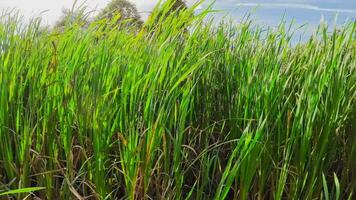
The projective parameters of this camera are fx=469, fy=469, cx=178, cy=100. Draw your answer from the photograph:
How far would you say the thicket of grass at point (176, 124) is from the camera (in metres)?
1.33

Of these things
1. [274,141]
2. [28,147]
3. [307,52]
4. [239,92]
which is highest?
[307,52]

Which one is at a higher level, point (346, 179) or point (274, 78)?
point (274, 78)

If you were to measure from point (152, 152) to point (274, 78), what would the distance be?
1.50ft

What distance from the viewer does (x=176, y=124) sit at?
153 centimetres

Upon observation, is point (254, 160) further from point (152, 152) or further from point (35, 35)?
point (35, 35)

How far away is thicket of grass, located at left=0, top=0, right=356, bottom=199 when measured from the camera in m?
1.33

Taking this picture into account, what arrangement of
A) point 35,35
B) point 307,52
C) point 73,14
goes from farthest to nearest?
point 73,14 < point 35,35 < point 307,52

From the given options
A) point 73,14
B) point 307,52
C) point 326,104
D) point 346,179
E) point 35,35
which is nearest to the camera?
point 326,104

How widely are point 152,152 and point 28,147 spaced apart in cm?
42

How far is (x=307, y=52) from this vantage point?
183 cm

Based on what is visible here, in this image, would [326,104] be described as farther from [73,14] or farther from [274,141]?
[73,14]

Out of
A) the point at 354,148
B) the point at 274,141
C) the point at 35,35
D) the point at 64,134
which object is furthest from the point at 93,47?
the point at 354,148

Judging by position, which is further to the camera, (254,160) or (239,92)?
(239,92)

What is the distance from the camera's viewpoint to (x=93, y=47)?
77.3 inches
